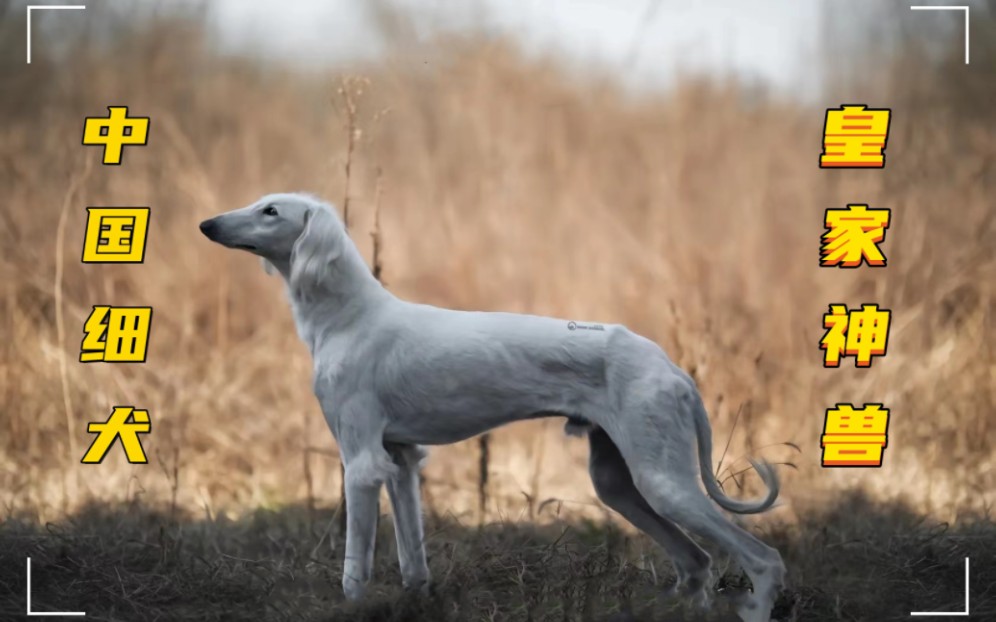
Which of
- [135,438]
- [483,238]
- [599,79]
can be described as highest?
[599,79]

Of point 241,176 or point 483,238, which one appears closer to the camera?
point 483,238

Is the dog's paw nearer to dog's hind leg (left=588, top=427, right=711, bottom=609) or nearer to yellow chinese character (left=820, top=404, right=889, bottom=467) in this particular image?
dog's hind leg (left=588, top=427, right=711, bottom=609)

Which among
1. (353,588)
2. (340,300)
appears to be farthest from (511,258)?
(353,588)

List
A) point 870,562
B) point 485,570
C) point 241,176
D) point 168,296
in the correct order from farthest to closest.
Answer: point 241,176 < point 168,296 < point 870,562 < point 485,570

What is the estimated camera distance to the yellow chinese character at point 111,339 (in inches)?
268

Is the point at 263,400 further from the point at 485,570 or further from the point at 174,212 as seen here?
the point at 485,570

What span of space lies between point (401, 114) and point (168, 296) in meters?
2.25

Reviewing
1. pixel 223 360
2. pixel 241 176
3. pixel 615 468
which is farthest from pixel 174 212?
pixel 615 468

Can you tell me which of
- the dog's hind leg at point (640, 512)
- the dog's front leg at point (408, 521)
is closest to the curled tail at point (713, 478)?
the dog's hind leg at point (640, 512)

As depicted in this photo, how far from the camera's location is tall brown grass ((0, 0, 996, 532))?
7.45m

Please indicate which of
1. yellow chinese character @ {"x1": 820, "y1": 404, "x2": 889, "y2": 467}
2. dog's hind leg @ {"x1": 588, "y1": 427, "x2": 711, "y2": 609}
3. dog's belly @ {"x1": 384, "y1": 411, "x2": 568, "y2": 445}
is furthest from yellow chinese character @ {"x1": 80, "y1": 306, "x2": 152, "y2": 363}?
yellow chinese character @ {"x1": 820, "y1": 404, "x2": 889, "y2": 467}

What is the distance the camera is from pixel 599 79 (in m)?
8.78

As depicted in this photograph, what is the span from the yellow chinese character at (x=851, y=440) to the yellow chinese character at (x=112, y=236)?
12.8 ft

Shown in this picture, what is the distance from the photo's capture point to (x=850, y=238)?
683 cm
